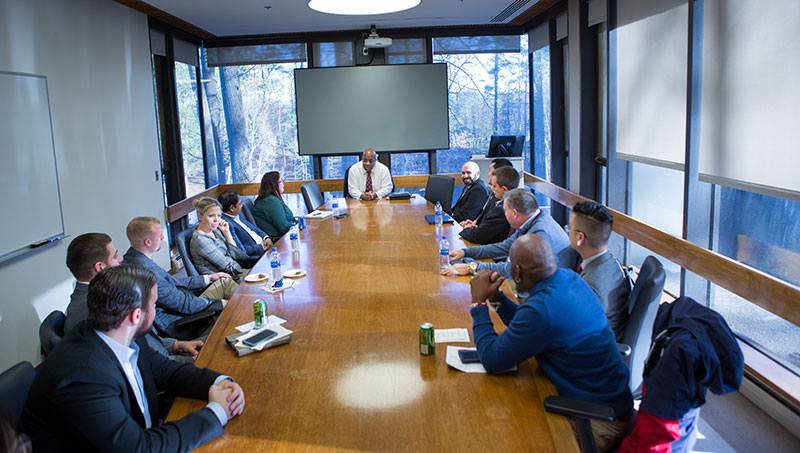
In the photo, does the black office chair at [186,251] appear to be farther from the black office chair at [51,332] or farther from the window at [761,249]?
→ the window at [761,249]

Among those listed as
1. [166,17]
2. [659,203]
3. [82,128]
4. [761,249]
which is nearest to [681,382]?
[761,249]

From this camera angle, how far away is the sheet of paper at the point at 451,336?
2.33 meters

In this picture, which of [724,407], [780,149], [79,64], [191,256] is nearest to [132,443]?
[191,256]

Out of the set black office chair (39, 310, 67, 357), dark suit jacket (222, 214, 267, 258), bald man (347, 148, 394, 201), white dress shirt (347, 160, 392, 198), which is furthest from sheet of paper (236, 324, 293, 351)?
white dress shirt (347, 160, 392, 198)

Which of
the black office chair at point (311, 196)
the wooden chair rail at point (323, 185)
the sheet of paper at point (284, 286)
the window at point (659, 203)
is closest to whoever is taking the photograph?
the sheet of paper at point (284, 286)

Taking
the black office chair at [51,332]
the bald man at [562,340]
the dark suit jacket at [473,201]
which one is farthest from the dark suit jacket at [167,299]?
the dark suit jacket at [473,201]

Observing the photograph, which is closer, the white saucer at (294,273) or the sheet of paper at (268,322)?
the sheet of paper at (268,322)

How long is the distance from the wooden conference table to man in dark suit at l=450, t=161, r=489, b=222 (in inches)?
94.6

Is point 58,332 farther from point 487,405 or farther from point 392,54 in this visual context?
point 392,54

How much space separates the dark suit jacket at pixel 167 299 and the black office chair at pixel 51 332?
649 millimetres

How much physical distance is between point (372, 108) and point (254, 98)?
1.67 metres

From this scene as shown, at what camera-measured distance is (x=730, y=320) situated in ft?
12.8

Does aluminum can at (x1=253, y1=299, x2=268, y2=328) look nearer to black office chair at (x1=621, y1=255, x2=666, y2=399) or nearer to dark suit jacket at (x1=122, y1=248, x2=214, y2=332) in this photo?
dark suit jacket at (x1=122, y1=248, x2=214, y2=332)

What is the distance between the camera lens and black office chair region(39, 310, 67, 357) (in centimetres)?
229
